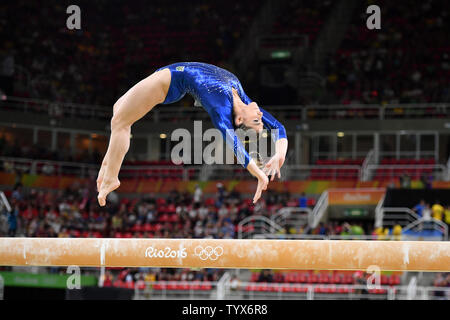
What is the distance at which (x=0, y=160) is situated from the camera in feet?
72.6

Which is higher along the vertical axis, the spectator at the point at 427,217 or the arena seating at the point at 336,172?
the arena seating at the point at 336,172

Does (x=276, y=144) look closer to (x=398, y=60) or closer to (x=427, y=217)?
(x=427, y=217)

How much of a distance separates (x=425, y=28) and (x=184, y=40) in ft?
27.6

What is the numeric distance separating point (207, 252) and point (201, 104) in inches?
60.9

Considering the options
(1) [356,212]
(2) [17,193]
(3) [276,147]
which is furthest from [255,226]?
(3) [276,147]

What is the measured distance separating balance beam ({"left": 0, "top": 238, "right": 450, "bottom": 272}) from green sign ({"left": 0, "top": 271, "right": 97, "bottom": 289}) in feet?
32.9

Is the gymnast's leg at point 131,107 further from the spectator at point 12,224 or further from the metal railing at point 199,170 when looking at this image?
the metal railing at point 199,170

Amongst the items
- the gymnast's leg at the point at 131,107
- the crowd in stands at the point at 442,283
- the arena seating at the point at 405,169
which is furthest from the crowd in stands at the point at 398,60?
the gymnast's leg at the point at 131,107

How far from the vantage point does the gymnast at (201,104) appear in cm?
743

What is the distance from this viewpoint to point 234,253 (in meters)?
7.27

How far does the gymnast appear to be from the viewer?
7.43 m

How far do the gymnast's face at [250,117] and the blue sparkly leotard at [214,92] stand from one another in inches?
4.4

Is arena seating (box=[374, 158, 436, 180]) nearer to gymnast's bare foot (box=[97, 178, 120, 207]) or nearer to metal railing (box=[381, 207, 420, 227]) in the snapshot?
metal railing (box=[381, 207, 420, 227])

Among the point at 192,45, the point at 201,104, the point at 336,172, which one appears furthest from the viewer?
the point at 192,45
